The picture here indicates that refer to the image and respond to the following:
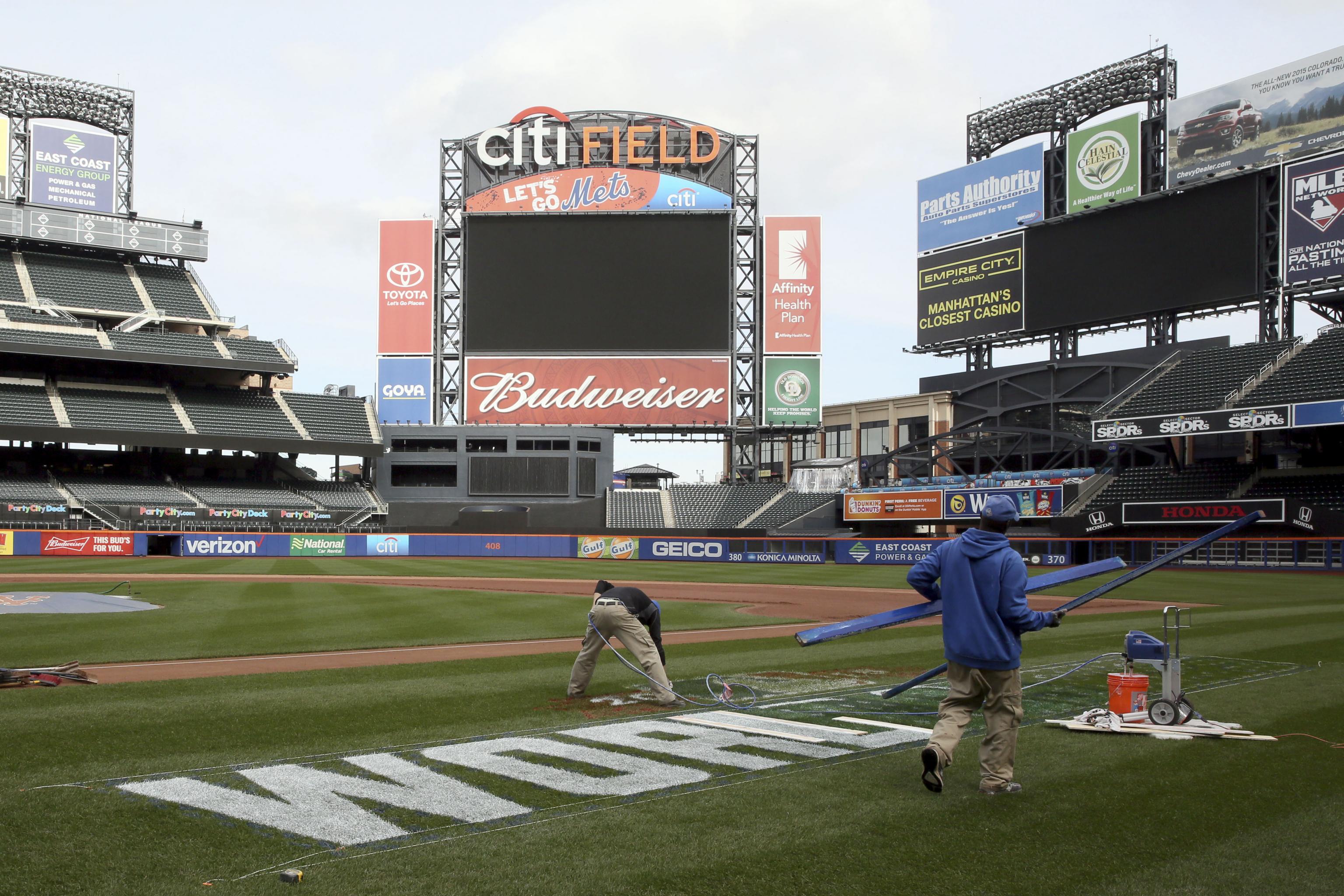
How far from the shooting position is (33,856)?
203 inches

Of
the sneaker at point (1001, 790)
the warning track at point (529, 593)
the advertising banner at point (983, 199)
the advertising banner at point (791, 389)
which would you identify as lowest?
the warning track at point (529, 593)

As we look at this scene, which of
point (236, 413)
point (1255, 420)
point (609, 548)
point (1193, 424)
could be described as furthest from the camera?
point (236, 413)

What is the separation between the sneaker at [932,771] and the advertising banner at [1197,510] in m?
37.0

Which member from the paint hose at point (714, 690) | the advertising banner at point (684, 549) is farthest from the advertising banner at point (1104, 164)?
the paint hose at point (714, 690)

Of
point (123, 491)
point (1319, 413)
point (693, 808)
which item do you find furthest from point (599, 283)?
point (693, 808)

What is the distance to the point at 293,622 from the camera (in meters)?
18.4

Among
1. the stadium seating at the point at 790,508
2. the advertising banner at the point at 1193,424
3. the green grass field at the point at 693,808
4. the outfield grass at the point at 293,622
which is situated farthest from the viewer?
the stadium seating at the point at 790,508

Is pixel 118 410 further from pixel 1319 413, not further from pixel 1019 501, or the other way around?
pixel 1319 413

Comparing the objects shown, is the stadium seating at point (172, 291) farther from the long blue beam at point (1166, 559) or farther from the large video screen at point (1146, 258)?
the long blue beam at point (1166, 559)

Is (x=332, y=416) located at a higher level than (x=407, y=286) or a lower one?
lower

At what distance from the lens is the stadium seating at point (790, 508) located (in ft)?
188

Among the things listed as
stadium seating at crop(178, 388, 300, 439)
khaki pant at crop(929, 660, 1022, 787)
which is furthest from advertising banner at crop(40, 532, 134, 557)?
khaki pant at crop(929, 660, 1022, 787)

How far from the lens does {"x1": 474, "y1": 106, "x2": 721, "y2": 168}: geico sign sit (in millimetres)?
63219

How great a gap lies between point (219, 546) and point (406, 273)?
74.1 ft
